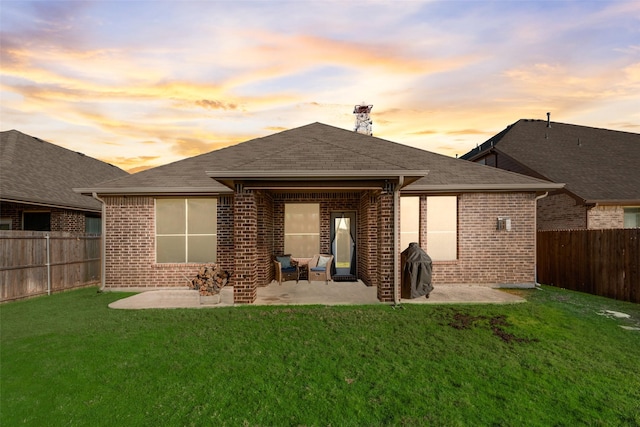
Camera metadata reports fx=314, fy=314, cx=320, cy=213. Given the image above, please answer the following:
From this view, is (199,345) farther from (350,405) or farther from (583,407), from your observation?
(583,407)

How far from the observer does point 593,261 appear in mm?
9641

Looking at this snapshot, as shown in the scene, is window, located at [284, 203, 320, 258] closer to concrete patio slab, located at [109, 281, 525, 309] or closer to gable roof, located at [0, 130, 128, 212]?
concrete patio slab, located at [109, 281, 525, 309]

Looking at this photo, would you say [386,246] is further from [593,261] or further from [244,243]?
[593,261]

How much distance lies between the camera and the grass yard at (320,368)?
340 centimetres

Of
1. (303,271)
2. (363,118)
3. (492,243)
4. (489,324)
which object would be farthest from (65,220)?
(492,243)

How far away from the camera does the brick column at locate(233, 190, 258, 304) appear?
788 cm

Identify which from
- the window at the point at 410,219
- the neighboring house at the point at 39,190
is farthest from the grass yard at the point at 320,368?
the neighboring house at the point at 39,190

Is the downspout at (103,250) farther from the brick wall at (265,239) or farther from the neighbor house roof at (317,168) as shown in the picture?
the brick wall at (265,239)

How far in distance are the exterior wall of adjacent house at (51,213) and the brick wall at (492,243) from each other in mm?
13959

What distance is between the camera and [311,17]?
8.28m

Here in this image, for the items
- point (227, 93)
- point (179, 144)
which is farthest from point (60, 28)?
point (179, 144)

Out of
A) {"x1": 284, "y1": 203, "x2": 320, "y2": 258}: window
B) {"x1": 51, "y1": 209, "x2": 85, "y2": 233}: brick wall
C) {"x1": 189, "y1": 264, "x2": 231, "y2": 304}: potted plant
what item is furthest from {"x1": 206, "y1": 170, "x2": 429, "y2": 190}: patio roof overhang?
{"x1": 51, "y1": 209, "x2": 85, "y2": 233}: brick wall

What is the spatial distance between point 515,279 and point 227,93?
12112 mm

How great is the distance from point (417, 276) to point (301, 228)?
4.52 metres
